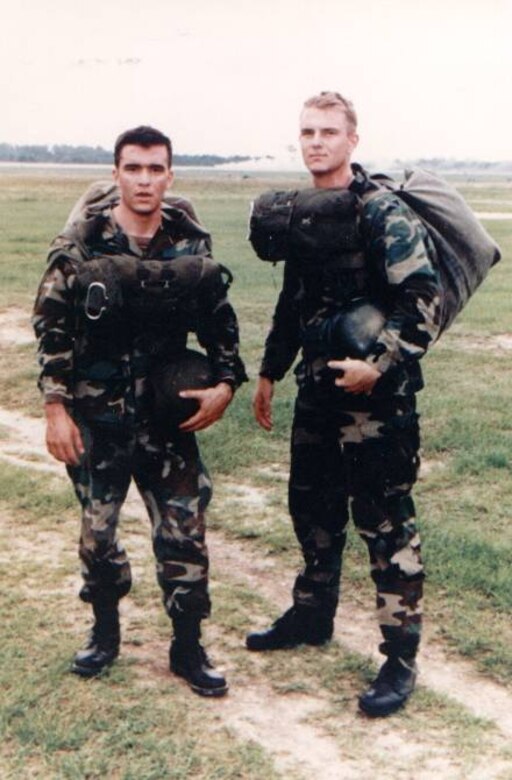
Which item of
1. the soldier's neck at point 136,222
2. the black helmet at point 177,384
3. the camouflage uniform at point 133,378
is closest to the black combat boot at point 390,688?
the camouflage uniform at point 133,378

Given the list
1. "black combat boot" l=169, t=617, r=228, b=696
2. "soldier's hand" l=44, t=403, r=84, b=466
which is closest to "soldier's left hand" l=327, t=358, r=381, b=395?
"soldier's hand" l=44, t=403, r=84, b=466

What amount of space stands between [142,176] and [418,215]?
3.56 feet

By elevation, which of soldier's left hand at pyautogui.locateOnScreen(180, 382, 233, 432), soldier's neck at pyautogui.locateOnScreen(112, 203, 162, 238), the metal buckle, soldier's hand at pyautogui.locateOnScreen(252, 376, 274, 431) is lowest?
soldier's hand at pyautogui.locateOnScreen(252, 376, 274, 431)

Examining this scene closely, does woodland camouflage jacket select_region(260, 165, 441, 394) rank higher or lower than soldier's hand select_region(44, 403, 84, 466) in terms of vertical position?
higher

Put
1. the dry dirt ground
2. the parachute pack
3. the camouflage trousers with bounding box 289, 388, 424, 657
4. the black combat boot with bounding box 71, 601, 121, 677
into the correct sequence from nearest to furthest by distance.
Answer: the dry dirt ground < the parachute pack < the camouflage trousers with bounding box 289, 388, 424, 657 < the black combat boot with bounding box 71, 601, 121, 677

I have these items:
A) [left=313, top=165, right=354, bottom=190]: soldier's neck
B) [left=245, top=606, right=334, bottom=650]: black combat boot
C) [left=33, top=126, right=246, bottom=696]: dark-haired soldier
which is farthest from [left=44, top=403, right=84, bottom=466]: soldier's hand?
[left=313, top=165, right=354, bottom=190]: soldier's neck

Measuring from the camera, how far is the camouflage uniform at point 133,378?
13.0 feet

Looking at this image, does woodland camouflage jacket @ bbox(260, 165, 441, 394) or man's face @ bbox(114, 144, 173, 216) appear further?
man's face @ bbox(114, 144, 173, 216)

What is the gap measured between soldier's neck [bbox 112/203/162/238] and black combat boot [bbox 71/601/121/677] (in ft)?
5.14

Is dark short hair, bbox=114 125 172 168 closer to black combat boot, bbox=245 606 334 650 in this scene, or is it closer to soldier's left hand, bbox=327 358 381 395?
soldier's left hand, bbox=327 358 381 395

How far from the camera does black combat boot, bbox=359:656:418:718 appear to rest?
402 centimetres

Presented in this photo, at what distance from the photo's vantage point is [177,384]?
4.01 m

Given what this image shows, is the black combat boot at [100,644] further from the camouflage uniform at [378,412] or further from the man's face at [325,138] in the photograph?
the man's face at [325,138]

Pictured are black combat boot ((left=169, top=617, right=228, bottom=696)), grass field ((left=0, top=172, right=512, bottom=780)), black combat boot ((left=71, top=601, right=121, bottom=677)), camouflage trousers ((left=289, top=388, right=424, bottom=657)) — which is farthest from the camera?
black combat boot ((left=71, top=601, right=121, bottom=677))
